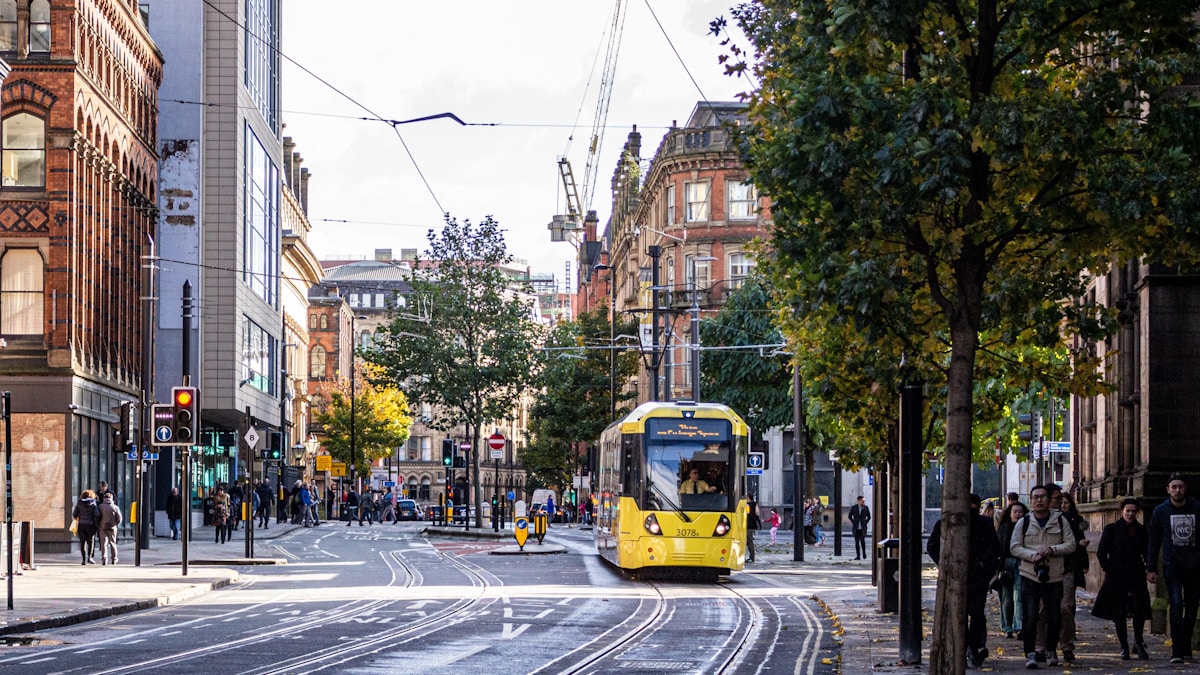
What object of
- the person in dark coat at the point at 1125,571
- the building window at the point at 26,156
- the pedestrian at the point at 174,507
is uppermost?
the building window at the point at 26,156

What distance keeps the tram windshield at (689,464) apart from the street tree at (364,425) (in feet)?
256

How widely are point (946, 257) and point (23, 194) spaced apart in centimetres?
3446

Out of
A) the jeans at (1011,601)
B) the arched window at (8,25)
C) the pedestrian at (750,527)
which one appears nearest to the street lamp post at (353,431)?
the arched window at (8,25)

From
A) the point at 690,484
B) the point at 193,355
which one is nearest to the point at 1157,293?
the point at 690,484

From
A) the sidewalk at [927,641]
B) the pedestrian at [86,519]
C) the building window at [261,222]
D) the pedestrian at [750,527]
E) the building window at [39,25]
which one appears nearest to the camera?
the sidewalk at [927,641]

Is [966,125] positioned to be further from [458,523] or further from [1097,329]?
[458,523]

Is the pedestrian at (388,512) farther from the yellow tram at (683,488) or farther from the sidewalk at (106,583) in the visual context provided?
the yellow tram at (683,488)

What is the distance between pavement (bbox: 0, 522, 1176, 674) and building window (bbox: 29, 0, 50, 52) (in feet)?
40.9

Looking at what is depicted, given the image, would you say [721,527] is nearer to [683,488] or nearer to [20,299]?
[683,488]

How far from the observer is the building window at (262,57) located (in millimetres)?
64062

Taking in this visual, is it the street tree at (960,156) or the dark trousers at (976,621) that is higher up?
the street tree at (960,156)

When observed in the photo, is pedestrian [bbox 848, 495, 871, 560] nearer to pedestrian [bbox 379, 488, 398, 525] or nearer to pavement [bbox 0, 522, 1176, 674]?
pavement [bbox 0, 522, 1176, 674]

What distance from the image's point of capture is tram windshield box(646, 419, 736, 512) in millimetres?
32781

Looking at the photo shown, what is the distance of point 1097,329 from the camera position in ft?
54.9
